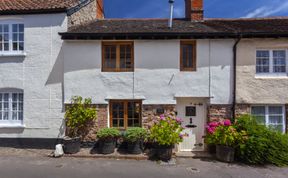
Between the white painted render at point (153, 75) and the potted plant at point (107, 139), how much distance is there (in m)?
1.36

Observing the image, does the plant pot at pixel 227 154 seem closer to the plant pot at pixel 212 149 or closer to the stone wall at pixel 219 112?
the plant pot at pixel 212 149

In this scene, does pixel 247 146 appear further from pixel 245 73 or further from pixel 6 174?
pixel 6 174

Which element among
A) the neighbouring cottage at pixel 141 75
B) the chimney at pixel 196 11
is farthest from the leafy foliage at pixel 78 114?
the chimney at pixel 196 11

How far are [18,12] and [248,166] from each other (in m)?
11.8

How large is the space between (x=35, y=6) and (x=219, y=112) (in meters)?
9.92

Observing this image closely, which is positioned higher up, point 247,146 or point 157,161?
point 247,146

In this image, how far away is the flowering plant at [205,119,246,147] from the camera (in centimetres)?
754

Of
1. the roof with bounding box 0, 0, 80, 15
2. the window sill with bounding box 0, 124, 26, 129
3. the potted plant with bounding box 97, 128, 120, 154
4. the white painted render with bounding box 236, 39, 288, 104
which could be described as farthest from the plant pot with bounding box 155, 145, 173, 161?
the roof with bounding box 0, 0, 80, 15

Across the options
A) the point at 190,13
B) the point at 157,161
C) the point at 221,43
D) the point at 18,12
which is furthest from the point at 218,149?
the point at 18,12

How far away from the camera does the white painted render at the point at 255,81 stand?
28.6 ft

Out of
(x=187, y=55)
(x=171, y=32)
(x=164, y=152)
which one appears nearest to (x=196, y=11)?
(x=171, y=32)

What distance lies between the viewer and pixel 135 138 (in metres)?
8.22

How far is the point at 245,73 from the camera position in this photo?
881 centimetres

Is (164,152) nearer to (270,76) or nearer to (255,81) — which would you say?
(255,81)
